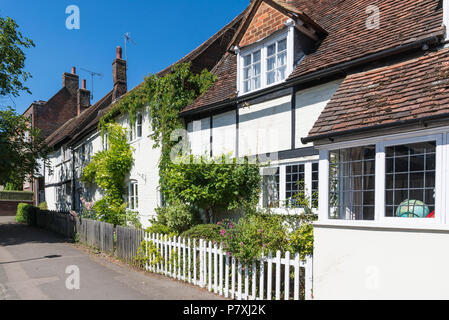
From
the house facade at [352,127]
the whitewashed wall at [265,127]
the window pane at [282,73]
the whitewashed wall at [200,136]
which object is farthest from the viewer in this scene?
the whitewashed wall at [200,136]

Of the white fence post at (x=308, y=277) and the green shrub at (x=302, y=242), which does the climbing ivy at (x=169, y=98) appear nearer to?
the green shrub at (x=302, y=242)

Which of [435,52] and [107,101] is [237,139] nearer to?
[435,52]

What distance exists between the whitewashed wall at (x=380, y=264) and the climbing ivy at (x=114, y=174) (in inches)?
411

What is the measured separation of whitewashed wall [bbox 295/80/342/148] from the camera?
7398 millimetres

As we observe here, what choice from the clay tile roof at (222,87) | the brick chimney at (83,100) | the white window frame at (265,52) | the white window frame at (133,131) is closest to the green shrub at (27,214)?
the white window frame at (133,131)

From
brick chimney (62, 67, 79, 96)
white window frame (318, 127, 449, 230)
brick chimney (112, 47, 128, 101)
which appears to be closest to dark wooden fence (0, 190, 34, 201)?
brick chimney (62, 67, 79, 96)

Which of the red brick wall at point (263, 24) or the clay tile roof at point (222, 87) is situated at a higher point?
the red brick wall at point (263, 24)

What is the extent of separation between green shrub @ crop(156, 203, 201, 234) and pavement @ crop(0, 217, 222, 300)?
6.24 feet

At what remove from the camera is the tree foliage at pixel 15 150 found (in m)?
14.8

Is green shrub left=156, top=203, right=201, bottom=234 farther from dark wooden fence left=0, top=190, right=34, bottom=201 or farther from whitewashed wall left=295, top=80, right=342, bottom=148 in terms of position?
dark wooden fence left=0, top=190, right=34, bottom=201

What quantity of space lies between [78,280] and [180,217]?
11.3 ft

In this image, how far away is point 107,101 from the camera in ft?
75.5

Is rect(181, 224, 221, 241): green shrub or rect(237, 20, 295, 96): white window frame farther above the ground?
rect(237, 20, 295, 96): white window frame

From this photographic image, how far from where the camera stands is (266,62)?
9094 mm
